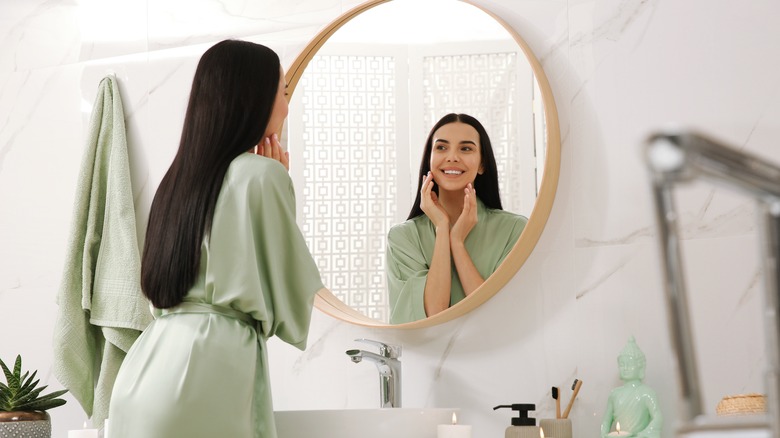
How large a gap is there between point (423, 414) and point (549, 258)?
15.6 inches

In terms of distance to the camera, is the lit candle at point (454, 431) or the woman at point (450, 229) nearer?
the lit candle at point (454, 431)

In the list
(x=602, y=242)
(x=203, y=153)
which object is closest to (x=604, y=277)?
(x=602, y=242)

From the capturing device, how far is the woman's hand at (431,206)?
73.4 inches

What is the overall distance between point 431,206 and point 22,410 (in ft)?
3.17

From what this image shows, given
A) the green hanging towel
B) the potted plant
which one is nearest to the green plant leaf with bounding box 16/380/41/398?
the potted plant

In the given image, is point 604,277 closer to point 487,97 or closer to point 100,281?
point 487,97

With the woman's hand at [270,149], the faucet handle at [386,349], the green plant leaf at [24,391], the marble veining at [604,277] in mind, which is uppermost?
the woman's hand at [270,149]

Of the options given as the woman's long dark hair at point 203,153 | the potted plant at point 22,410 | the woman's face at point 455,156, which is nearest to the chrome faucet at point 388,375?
the woman's face at point 455,156

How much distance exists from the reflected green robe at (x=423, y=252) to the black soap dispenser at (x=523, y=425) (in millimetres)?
282

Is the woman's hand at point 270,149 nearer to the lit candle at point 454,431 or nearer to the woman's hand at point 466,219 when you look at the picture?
the woman's hand at point 466,219

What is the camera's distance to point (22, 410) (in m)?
1.92

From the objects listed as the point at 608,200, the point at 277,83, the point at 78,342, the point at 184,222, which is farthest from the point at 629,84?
the point at 78,342

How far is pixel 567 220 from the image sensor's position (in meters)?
1.77

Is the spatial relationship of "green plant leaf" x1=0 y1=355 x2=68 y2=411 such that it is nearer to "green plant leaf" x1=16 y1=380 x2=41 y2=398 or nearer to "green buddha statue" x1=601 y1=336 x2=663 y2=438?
"green plant leaf" x1=16 y1=380 x2=41 y2=398
